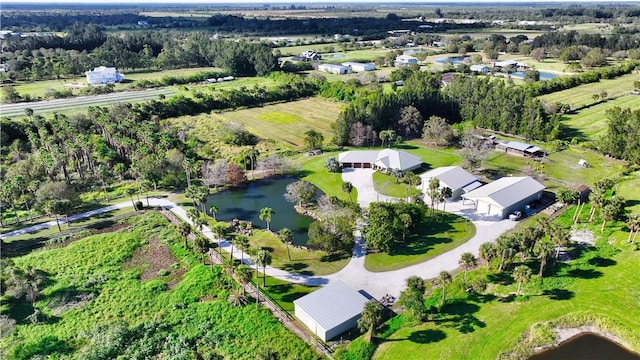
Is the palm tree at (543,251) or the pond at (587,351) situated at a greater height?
the palm tree at (543,251)

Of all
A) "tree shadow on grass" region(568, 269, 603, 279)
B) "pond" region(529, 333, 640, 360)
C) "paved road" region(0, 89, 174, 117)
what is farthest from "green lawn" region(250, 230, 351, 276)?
"paved road" region(0, 89, 174, 117)

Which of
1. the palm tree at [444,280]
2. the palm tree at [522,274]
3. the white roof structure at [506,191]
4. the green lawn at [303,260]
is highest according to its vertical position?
the white roof structure at [506,191]

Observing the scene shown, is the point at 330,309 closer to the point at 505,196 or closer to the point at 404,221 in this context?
the point at 404,221

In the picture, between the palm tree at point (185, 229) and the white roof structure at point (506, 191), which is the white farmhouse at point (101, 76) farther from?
the white roof structure at point (506, 191)

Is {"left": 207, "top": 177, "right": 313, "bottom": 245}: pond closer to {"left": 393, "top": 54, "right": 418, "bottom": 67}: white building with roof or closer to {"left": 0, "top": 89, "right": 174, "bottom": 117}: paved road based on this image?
{"left": 0, "top": 89, "right": 174, "bottom": 117}: paved road

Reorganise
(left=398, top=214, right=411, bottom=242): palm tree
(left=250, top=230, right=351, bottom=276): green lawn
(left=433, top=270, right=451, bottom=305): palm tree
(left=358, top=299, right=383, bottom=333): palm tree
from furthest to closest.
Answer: (left=398, top=214, right=411, bottom=242): palm tree
(left=250, top=230, right=351, bottom=276): green lawn
(left=433, top=270, right=451, bottom=305): palm tree
(left=358, top=299, right=383, bottom=333): palm tree

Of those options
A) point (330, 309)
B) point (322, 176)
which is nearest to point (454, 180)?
point (322, 176)

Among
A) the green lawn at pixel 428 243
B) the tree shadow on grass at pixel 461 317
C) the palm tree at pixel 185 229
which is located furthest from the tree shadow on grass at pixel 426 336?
the palm tree at pixel 185 229
